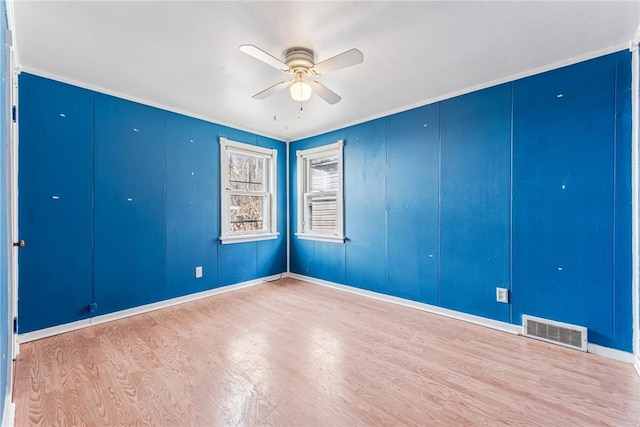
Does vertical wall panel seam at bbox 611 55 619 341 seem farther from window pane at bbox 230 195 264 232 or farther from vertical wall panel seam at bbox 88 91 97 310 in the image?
vertical wall panel seam at bbox 88 91 97 310

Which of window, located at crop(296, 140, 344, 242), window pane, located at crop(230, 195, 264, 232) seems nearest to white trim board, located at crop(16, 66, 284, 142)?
window, located at crop(296, 140, 344, 242)

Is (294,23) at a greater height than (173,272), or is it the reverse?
(294,23)

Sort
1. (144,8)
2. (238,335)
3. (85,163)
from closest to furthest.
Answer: (144,8) → (238,335) → (85,163)

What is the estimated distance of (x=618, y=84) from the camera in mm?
2297

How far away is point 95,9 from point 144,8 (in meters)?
0.31

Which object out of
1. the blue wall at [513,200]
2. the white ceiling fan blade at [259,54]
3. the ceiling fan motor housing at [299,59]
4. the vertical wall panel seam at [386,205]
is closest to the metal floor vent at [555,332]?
the blue wall at [513,200]

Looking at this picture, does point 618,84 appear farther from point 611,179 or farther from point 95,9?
point 95,9

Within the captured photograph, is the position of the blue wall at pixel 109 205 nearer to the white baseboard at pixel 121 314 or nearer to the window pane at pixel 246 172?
the white baseboard at pixel 121 314

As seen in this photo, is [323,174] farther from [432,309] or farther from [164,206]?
[432,309]

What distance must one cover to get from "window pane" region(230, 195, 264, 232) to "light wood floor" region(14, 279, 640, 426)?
65.5 inches

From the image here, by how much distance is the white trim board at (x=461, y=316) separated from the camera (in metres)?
2.28

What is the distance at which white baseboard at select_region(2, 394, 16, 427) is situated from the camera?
1.39 m

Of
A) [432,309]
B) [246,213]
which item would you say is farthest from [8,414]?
[432,309]

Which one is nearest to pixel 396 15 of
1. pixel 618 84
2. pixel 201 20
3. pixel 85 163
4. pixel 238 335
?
pixel 201 20
